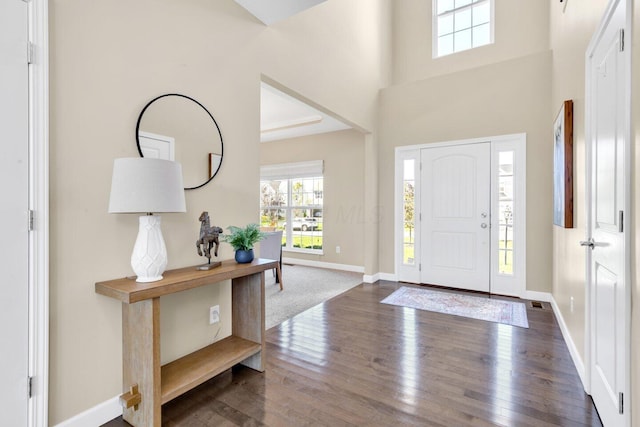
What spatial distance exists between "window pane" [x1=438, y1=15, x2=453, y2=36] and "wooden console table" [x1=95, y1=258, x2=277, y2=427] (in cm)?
505

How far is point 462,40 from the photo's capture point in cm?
505

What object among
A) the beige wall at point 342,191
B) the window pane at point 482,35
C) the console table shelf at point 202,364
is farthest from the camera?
the beige wall at point 342,191

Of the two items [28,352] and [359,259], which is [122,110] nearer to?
[28,352]

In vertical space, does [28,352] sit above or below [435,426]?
above

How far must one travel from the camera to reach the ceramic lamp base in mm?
1620

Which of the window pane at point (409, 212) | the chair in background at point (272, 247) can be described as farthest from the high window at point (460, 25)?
the chair in background at point (272, 247)

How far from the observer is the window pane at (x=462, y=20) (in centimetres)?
500

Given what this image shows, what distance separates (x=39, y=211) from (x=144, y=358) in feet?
2.74

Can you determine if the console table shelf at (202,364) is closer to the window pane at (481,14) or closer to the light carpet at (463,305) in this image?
the light carpet at (463,305)

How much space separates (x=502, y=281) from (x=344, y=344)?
2.58 meters

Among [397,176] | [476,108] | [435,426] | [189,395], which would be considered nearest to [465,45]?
[476,108]

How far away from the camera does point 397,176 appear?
15.6 ft

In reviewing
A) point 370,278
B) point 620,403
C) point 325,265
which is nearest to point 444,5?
point 370,278

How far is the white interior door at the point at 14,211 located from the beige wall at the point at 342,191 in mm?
4630
